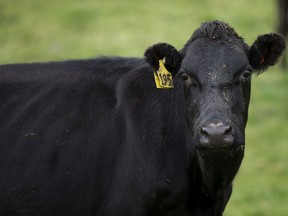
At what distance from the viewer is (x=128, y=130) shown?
6086 mm

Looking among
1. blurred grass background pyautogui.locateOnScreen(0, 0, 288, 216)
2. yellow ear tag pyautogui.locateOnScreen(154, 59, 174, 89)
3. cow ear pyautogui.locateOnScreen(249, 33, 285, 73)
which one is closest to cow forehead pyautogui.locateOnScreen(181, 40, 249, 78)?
cow ear pyautogui.locateOnScreen(249, 33, 285, 73)

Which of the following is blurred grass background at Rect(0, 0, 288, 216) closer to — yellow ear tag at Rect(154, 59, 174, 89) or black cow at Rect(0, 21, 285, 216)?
black cow at Rect(0, 21, 285, 216)

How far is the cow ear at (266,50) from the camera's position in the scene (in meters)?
5.93

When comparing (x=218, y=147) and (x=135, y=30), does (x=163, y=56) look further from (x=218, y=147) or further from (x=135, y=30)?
(x=135, y=30)

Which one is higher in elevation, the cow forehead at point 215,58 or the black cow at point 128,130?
the cow forehead at point 215,58

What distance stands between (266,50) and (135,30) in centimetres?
1609

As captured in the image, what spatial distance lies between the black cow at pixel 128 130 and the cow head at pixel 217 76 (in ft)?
0.03

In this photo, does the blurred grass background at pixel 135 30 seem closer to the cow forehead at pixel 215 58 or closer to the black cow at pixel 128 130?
the black cow at pixel 128 130

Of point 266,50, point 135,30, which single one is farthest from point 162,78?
point 135,30

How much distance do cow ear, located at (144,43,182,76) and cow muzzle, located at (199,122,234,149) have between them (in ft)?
3.31

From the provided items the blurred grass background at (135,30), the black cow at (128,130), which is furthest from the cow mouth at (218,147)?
the blurred grass background at (135,30)

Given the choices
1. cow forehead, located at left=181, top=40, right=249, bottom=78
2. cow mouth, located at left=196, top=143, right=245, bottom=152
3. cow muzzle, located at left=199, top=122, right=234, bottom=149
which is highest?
cow forehead, located at left=181, top=40, right=249, bottom=78

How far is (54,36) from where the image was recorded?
22.3m

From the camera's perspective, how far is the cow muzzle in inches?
201
